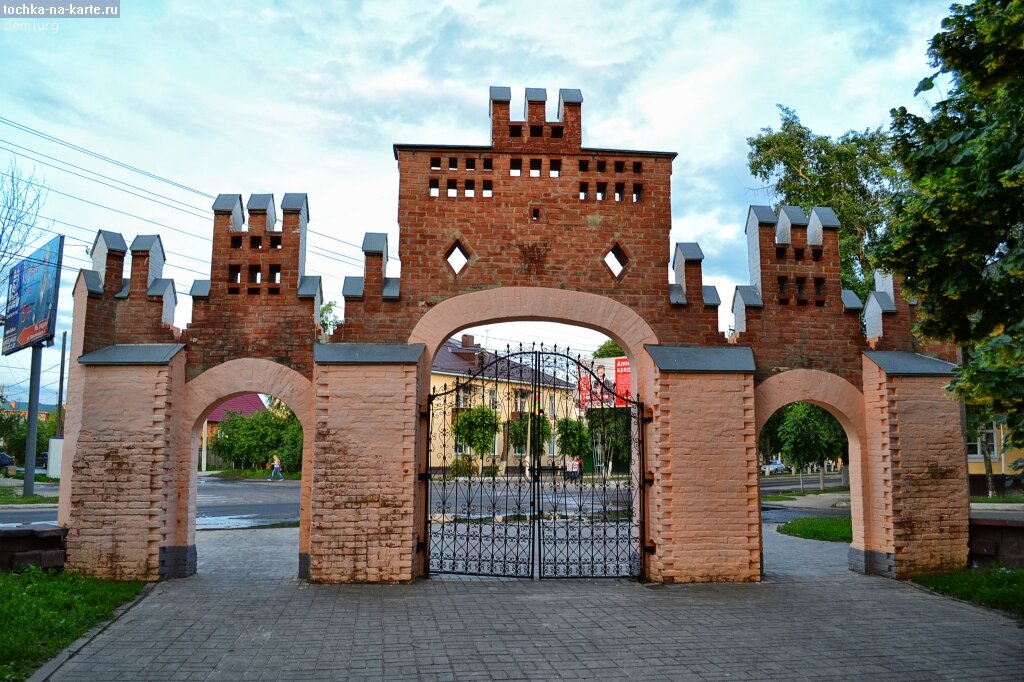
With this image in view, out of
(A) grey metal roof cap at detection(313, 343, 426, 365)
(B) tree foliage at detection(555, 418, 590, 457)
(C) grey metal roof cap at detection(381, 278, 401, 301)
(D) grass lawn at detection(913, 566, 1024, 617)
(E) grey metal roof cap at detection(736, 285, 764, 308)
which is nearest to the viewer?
(D) grass lawn at detection(913, 566, 1024, 617)

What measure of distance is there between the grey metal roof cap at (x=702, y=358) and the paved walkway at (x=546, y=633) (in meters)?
2.77

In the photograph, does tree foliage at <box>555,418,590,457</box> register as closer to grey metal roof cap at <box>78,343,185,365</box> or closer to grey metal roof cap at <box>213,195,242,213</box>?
grey metal roof cap at <box>78,343,185,365</box>

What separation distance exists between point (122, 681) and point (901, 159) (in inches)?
321

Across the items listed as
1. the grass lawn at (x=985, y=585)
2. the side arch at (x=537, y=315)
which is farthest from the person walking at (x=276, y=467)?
the grass lawn at (x=985, y=585)

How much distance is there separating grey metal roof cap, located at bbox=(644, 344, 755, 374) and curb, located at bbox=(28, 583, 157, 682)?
22.5 ft

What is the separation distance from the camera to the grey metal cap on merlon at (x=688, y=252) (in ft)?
35.6

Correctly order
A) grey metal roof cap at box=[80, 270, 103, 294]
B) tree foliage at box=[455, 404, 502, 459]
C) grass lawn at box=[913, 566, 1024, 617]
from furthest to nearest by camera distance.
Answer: tree foliage at box=[455, 404, 502, 459]
grey metal roof cap at box=[80, 270, 103, 294]
grass lawn at box=[913, 566, 1024, 617]

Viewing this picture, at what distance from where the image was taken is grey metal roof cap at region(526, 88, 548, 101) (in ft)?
35.5

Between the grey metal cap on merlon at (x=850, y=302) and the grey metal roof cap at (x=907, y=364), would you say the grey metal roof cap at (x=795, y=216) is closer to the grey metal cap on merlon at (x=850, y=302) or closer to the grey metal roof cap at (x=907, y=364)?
the grey metal cap on merlon at (x=850, y=302)

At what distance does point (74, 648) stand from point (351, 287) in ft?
17.2

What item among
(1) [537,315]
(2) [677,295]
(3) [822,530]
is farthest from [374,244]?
(3) [822,530]

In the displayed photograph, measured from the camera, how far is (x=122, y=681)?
5.94 metres

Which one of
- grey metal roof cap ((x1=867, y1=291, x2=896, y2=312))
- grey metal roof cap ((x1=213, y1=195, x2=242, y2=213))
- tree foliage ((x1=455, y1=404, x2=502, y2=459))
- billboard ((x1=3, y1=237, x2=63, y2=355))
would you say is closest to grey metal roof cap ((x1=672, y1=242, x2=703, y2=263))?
Answer: grey metal roof cap ((x1=867, y1=291, x2=896, y2=312))

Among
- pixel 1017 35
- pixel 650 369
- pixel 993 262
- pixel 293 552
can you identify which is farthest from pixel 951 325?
pixel 293 552
